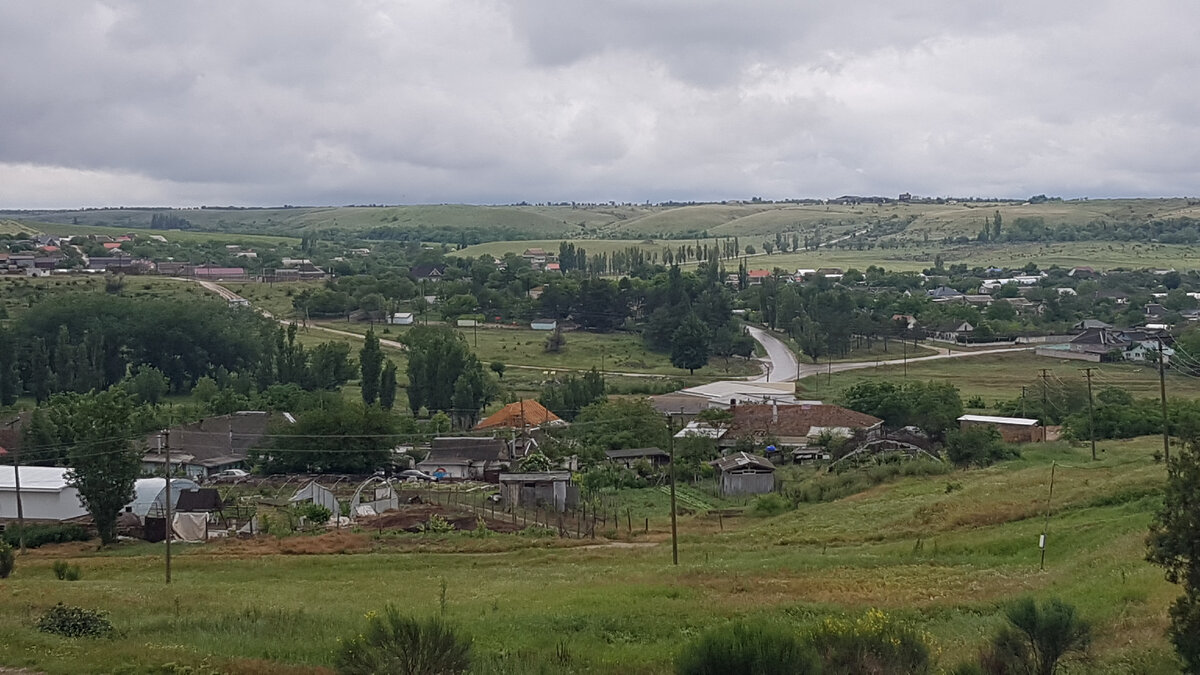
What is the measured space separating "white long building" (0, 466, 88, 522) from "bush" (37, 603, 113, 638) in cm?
2514

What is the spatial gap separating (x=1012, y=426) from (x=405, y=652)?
146 feet

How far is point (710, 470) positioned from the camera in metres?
46.6

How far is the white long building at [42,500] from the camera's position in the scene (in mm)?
39625

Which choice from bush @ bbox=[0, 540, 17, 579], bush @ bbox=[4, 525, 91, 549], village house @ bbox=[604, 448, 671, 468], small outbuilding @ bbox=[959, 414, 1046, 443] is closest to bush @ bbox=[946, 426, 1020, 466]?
small outbuilding @ bbox=[959, 414, 1046, 443]

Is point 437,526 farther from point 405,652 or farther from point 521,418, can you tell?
point 405,652

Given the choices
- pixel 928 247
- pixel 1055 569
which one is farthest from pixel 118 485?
pixel 928 247

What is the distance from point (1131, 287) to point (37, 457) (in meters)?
102

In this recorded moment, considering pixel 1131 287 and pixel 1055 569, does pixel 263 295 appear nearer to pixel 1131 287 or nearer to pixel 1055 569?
pixel 1131 287

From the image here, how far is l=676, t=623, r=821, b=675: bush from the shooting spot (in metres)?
10.8

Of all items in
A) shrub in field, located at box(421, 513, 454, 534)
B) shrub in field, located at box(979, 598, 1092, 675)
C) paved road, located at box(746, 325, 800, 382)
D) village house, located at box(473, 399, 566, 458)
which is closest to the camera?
shrub in field, located at box(979, 598, 1092, 675)

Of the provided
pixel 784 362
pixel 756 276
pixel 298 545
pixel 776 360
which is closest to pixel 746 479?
pixel 298 545

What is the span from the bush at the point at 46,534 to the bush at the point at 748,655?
31.4 m

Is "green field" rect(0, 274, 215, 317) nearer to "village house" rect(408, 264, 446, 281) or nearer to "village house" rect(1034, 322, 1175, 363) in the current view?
"village house" rect(408, 264, 446, 281)

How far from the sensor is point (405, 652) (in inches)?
447
